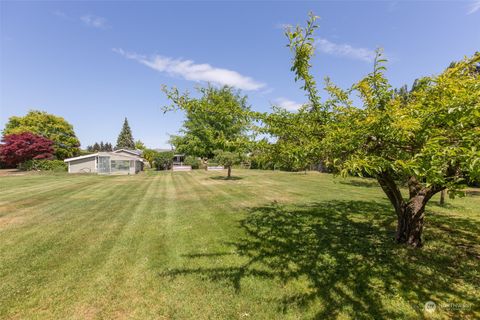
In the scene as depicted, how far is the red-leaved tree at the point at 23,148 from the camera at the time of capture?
116 ft

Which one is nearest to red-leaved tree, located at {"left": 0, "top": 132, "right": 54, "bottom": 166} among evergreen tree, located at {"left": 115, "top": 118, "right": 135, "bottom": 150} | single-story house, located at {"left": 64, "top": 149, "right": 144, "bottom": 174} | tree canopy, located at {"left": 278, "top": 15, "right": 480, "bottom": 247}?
single-story house, located at {"left": 64, "top": 149, "right": 144, "bottom": 174}

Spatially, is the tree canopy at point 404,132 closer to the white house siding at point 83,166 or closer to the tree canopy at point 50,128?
the white house siding at point 83,166

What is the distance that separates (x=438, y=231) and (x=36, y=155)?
47601 mm

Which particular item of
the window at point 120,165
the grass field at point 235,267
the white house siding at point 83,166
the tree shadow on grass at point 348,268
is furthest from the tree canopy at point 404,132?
A: the white house siding at point 83,166

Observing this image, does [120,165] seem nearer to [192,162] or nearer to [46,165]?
[46,165]

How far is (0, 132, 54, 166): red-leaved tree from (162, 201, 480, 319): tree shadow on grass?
138ft

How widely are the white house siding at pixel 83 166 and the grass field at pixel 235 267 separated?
2858 centimetres

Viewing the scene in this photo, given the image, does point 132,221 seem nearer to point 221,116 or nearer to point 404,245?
point 221,116

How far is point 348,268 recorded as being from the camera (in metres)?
5.02

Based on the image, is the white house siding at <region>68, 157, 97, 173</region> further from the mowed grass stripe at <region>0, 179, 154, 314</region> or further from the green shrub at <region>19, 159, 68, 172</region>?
the mowed grass stripe at <region>0, 179, 154, 314</region>

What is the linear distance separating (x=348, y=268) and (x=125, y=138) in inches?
3276

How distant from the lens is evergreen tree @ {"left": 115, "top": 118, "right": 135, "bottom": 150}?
3024 inches

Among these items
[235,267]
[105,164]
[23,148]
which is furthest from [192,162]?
[235,267]

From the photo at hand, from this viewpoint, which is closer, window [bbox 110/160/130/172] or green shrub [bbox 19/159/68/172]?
window [bbox 110/160/130/172]
